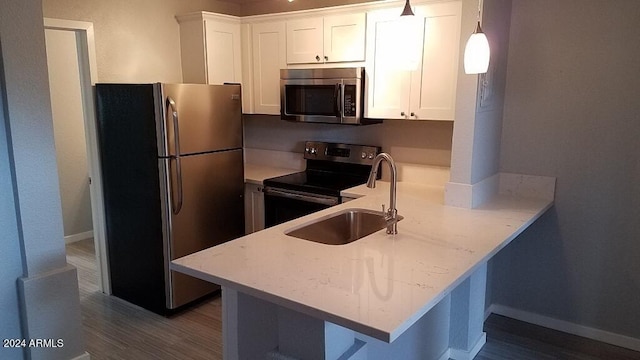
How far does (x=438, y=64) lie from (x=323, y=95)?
90 centimetres

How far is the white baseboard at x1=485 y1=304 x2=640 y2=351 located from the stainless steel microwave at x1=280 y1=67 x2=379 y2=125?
1703mm

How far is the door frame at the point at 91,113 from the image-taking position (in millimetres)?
3223

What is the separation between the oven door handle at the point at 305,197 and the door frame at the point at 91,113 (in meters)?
1.31

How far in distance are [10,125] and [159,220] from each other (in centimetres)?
113

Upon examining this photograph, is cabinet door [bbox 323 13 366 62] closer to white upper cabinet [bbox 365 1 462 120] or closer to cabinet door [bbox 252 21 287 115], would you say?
white upper cabinet [bbox 365 1 462 120]

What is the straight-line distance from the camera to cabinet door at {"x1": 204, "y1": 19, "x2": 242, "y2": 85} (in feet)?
12.3

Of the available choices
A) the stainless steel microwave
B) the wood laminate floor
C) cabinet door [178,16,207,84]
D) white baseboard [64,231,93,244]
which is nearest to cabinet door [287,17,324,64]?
the stainless steel microwave

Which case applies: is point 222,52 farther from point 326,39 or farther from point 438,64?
point 438,64

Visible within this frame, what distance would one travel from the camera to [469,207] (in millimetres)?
2656

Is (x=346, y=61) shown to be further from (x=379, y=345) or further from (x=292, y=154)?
(x=379, y=345)

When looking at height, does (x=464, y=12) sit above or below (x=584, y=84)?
above

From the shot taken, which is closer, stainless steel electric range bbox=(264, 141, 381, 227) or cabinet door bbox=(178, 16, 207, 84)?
stainless steel electric range bbox=(264, 141, 381, 227)

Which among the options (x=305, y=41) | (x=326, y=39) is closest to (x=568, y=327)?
(x=326, y=39)

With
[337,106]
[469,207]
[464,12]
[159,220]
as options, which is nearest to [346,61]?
[337,106]
